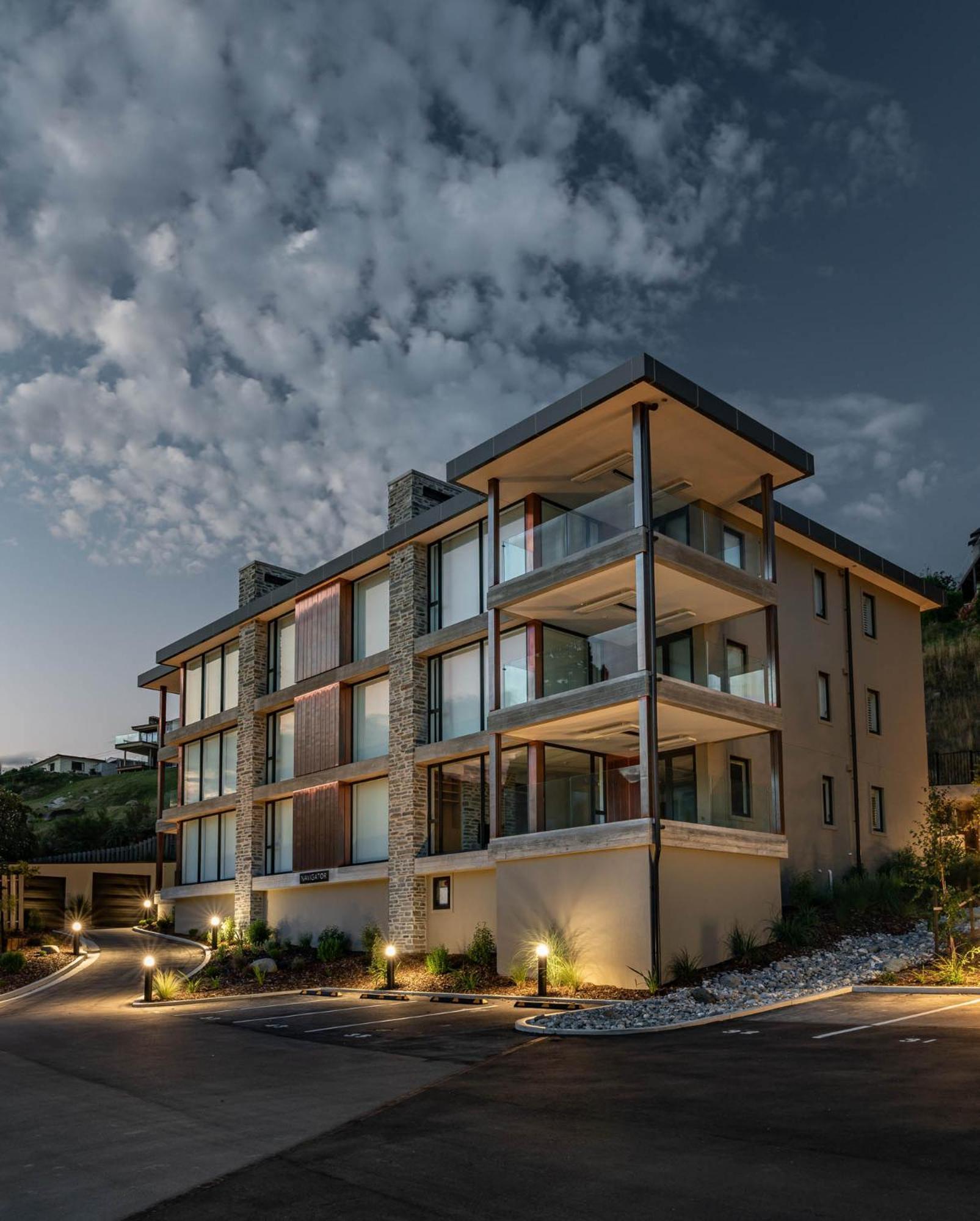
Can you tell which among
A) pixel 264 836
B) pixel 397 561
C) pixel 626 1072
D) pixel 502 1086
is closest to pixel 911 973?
pixel 626 1072

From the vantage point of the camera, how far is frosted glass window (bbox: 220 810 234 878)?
37156 millimetres

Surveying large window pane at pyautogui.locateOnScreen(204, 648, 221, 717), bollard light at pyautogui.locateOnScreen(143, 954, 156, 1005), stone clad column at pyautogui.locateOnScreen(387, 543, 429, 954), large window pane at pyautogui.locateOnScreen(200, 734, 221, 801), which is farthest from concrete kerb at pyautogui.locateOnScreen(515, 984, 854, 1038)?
large window pane at pyautogui.locateOnScreen(204, 648, 221, 717)

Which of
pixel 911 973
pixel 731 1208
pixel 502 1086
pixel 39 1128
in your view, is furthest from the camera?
pixel 911 973

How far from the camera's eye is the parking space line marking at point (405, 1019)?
18.2 meters

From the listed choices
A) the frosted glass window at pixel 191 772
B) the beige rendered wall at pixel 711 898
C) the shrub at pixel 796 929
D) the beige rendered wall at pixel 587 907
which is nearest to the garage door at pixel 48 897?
the frosted glass window at pixel 191 772

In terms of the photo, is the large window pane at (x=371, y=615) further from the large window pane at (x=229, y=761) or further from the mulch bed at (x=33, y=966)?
the mulch bed at (x=33, y=966)

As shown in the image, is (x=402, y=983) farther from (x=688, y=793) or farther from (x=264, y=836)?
(x=264, y=836)

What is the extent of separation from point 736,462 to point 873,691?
9.84 meters

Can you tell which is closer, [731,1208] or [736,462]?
[731,1208]

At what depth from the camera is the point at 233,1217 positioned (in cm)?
766

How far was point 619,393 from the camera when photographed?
21797mm

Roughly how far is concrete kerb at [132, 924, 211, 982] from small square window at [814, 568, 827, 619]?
17.5 m

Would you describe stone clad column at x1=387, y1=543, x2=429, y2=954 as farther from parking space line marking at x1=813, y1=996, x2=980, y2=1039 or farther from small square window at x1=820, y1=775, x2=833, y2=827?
parking space line marking at x1=813, y1=996, x2=980, y2=1039

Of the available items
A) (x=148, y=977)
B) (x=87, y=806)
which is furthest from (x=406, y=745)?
(x=87, y=806)
